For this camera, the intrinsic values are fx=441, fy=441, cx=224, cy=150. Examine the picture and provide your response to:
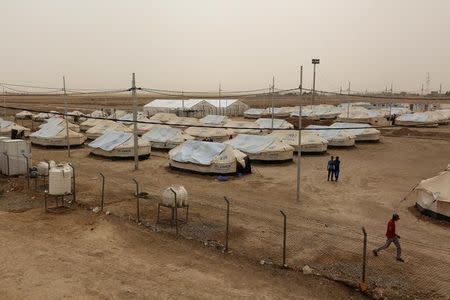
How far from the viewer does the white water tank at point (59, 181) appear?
64.7ft

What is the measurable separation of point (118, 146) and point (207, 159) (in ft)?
29.7

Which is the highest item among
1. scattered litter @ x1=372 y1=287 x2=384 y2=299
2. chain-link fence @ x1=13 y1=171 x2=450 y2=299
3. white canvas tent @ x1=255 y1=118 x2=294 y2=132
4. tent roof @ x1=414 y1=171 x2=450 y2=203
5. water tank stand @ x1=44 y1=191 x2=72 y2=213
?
tent roof @ x1=414 y1=171 x2=450 y2=203

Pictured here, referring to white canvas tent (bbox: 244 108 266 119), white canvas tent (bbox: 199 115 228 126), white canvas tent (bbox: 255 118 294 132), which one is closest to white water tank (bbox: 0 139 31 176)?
white canvas tent (bbox: 255 118 294 132)

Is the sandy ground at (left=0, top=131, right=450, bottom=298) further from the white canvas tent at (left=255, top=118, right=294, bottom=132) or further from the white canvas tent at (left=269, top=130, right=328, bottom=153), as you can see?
the white canvas tent at (left=255, top=118, right=294, bottom=132)

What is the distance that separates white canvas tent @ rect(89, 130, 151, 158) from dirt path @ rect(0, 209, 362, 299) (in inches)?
653

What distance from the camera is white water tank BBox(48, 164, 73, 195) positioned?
19719 mm

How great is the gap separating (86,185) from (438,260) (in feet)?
58.2

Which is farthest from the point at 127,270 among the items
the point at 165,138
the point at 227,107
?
the point at 227,107

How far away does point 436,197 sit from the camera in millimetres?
18047

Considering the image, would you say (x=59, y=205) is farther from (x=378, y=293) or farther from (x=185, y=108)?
(x=185, y=108)

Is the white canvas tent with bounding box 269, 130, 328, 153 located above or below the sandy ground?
above

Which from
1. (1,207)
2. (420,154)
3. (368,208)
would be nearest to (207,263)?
(368,208)

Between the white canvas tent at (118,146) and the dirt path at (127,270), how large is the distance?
16.6m

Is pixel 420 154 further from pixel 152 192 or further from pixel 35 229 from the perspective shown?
pixel 35 229
